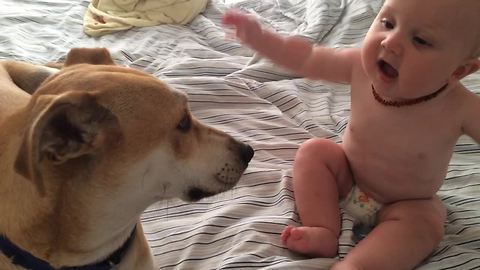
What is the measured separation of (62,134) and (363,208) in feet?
2.22

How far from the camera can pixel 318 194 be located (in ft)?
4.09

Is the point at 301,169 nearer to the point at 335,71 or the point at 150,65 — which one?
the point at 335,71

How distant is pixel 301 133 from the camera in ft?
4.97

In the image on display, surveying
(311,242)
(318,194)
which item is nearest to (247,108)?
(318,194)

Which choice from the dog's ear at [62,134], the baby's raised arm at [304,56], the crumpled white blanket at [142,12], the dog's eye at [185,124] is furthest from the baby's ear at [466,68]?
the crumpled white blanket at [142,12]

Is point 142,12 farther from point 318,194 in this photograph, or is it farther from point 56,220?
point 56,220

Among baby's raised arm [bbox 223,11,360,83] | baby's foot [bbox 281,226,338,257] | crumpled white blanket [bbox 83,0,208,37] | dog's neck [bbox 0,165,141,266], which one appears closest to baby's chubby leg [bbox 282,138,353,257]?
baby's foot [bbox 281,226,338,257]

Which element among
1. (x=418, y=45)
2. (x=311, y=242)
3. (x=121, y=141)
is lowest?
(x=311, y=242)

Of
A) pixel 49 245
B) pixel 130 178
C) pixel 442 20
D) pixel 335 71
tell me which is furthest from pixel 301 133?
pixel 49 245

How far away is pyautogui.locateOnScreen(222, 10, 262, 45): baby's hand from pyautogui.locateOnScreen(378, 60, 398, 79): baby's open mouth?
28cm

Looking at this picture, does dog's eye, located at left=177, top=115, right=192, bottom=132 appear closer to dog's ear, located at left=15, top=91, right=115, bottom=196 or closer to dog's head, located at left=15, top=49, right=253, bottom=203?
dog's head, located at left=15, top=49, right=253, bottom=203

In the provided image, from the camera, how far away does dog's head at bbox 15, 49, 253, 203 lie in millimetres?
847

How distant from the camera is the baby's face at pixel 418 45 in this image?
107cm

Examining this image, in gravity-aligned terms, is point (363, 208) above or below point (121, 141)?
below
